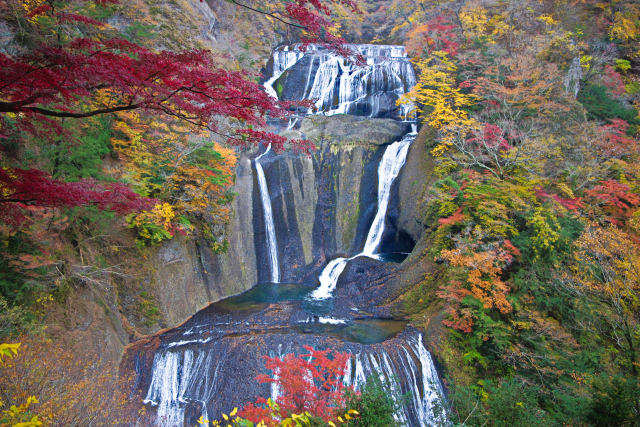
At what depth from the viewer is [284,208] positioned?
51.8 feet

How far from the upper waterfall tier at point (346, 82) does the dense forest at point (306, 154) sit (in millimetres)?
3459

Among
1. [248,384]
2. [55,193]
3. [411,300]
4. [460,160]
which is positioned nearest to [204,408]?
[248,384]

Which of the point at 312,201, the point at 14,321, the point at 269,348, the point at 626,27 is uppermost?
the point at 626,27

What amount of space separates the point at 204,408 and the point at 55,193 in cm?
652

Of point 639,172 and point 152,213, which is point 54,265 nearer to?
point 152,213

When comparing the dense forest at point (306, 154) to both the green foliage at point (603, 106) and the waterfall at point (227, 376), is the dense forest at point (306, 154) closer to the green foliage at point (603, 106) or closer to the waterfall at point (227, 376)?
the green foliage at point (603, 106)

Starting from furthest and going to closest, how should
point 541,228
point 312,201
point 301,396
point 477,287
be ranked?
point 312,201, point 541,228, point 477,287, point 301,396

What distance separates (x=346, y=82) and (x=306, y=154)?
11.3 metres

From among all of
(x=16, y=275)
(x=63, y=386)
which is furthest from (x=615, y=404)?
(x=16, y=275)

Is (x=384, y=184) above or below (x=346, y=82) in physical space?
below

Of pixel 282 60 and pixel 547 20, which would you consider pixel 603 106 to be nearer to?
pixel 547 20

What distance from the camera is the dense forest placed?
12.1 feet

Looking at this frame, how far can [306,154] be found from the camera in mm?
10805

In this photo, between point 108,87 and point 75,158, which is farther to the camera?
point 75,158
